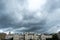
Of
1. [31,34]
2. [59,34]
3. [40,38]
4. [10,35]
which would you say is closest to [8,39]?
[10,35]

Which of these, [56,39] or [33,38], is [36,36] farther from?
[56,39]

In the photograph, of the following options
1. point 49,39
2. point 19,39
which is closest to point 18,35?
point 19,39

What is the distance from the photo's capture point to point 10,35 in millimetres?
73500

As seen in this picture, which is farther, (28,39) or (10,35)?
(10,35)

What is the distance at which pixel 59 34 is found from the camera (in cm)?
7125

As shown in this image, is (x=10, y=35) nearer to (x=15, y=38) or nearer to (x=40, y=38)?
(x=15, y=38)

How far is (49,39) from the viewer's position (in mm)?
70312

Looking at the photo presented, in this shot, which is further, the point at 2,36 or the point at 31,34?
the point at 2,36

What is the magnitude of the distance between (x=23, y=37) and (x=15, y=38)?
441cm

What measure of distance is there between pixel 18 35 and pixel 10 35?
21.2 feet

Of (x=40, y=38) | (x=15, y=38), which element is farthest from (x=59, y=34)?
(x=15, y=38)

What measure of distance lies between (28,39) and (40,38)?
258 inches

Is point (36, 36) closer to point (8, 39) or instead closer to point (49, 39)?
point (49, 39)

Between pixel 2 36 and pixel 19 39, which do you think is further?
pixel 2 36
